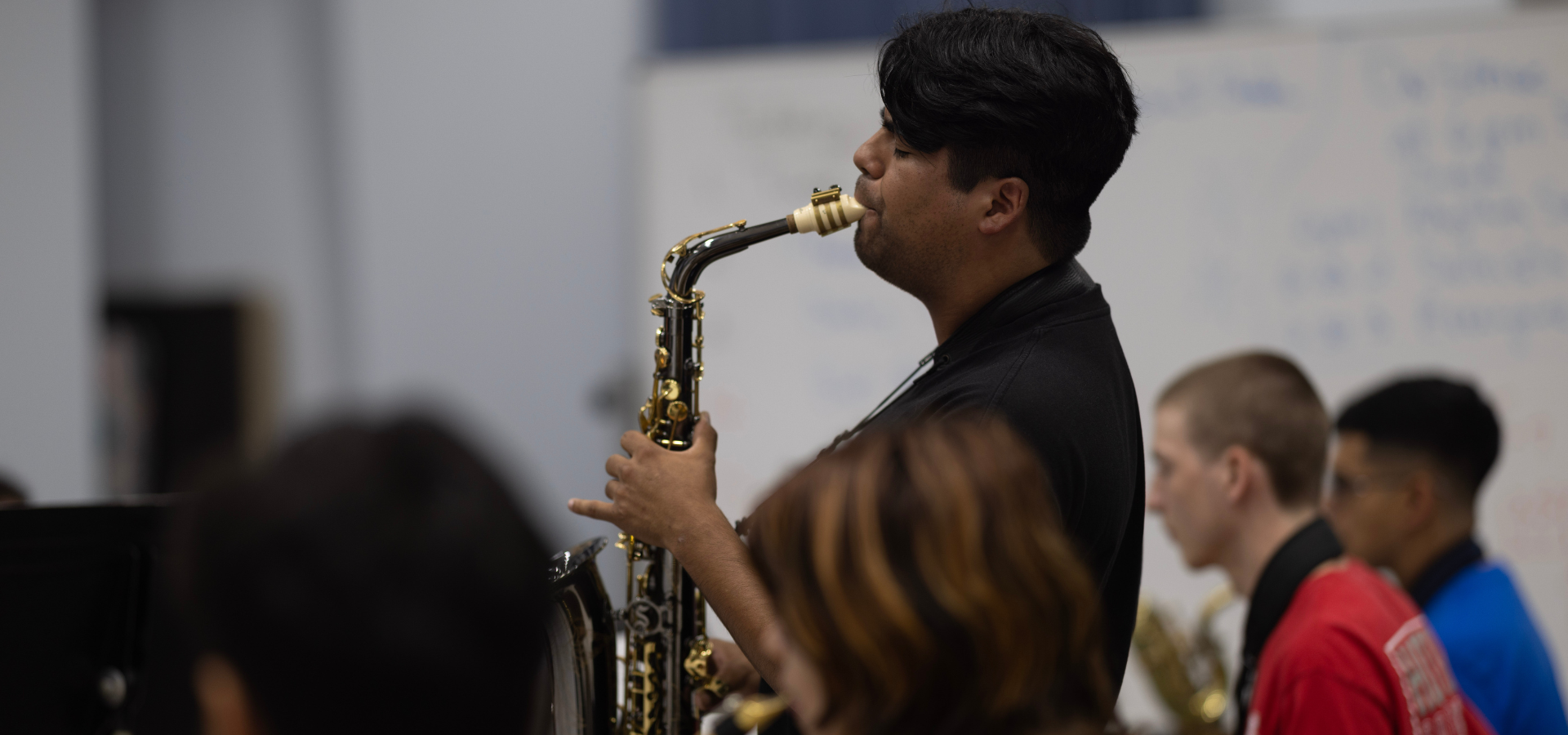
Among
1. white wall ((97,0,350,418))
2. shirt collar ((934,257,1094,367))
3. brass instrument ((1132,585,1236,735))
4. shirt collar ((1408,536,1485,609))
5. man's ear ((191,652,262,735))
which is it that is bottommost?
brass instrument ((1132,585,1236,735))

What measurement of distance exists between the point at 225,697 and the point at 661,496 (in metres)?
0.77

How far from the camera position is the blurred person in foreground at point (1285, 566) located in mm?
1760

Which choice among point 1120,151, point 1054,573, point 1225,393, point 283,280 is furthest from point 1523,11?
point 283,280

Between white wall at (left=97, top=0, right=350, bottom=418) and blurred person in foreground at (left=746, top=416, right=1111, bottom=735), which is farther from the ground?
white wall at (left=97, top=0, right=350, bottom=418)

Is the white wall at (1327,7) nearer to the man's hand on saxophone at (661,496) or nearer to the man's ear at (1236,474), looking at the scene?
the man's ear at (1236,474)

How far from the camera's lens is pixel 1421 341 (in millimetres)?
3391

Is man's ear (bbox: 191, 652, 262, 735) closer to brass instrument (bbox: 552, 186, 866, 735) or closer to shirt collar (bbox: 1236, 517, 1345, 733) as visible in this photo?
brass instrument (bbox: 552, 186, 866, 735)

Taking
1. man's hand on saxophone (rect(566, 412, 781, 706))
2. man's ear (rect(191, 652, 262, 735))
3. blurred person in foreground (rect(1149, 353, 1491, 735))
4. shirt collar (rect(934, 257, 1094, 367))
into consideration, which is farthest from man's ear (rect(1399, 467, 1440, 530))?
man's ear (rect(191, 652, 262, 735))

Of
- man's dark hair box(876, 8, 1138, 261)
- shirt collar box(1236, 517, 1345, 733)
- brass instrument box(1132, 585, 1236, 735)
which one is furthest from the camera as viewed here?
brass instrument box(1132, 585, 1236, 735)

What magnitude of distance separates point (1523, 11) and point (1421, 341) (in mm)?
922

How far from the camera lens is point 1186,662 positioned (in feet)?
11.0

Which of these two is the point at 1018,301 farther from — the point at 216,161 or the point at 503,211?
the point at 216,161

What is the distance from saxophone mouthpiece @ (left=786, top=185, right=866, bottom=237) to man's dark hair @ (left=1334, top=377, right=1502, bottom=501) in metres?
1.70

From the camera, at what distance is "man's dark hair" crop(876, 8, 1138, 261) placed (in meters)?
1.51
